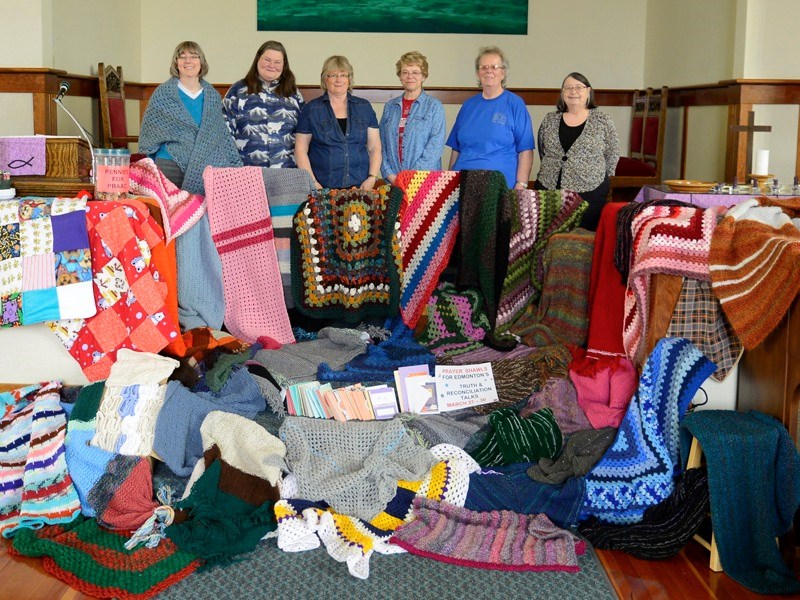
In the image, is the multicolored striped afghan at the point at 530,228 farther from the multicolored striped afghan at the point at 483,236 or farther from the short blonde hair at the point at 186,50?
the short blonde hair at the point at 186,50

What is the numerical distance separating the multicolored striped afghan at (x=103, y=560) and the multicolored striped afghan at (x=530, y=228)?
5.40ft

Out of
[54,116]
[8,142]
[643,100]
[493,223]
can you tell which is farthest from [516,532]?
[643,100]

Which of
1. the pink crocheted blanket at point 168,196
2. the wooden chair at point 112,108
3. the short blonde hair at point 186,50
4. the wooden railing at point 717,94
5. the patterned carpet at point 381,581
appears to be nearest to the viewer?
the patterned carpet at point 381,581

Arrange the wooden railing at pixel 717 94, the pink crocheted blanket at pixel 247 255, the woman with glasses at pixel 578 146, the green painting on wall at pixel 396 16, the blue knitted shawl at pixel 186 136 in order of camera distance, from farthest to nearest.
A: 1. the green painting on wall at pixel 396 16
2. the wooden railing at pixel 717 94
3. the woman with glasses at pixel 578 146
4. the blue knitted shawl at pixel 186 136
5. the pink crocheted blanket at pixel 247 255

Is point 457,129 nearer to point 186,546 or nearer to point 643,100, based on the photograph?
point 186,546

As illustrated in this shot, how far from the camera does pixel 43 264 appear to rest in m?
3.48

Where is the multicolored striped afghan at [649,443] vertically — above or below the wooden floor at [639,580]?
above

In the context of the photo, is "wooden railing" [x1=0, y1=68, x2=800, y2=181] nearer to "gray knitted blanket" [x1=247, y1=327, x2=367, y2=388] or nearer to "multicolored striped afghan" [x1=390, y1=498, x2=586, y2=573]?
"gray knitted blanket" [x1=247, y1=327, x2=367, y2=388]

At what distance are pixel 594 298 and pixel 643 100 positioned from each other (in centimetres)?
463

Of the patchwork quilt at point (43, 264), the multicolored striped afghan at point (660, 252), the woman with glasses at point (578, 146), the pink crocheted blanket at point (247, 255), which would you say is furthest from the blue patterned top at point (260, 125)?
the multicolored striped afghan at point (660, 252)

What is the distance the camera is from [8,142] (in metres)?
3.76

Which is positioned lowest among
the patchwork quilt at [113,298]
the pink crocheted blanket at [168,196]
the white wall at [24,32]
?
the patchwork quilt at [113,298]

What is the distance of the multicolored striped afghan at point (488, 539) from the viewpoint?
2.88 meters

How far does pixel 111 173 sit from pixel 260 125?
0.97 metres
